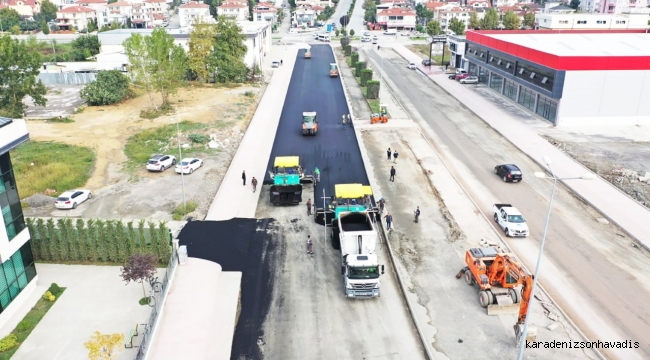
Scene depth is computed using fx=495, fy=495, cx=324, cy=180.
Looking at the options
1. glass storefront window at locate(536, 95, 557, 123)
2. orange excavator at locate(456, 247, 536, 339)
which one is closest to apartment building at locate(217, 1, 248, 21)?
glass storefront window at locate(536, 95, 557, 123)

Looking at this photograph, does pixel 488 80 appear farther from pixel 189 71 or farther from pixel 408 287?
pixel 408 287

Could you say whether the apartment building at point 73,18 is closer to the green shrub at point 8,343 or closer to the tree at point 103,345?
the green shrub at point 8,343

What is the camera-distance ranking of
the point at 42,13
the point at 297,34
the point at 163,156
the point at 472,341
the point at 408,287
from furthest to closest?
1. the point at 42,13
2. the point at 297,34
3. the point at 163,156
4. the point at 408,287
5. the point at 472,341

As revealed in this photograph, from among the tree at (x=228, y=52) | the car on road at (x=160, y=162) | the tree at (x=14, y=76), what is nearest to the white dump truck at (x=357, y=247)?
the car on road at (x=160, y=162)

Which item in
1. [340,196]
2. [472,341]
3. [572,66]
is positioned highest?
[572,66]

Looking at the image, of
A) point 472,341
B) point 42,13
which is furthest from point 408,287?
point 42,13

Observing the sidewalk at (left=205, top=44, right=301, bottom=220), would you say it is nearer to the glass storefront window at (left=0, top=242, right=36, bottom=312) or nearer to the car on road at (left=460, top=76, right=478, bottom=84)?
the glass storefront window at (left=0, top=242, right=36, bottom=312)
